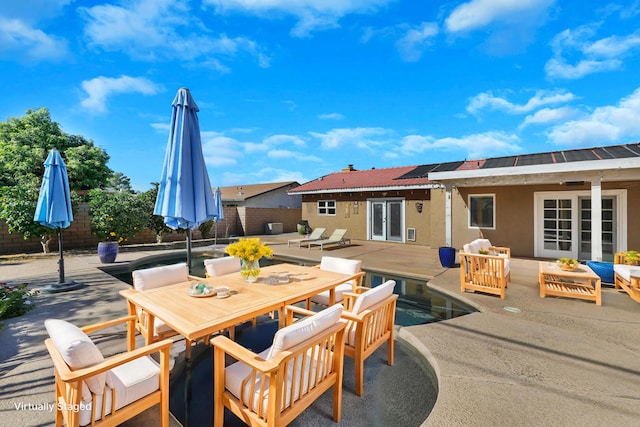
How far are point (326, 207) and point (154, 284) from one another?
13.1 meters

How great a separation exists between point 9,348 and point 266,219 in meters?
15.4

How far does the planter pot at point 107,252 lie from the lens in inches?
321

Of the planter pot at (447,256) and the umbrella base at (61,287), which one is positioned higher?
the planter pot at (447,256)

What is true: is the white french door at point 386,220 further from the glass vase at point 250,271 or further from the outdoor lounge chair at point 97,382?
the outdoor lounge chair at point 97,382

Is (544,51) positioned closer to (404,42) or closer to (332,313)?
(404,42)

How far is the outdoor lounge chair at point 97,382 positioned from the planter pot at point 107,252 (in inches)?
304

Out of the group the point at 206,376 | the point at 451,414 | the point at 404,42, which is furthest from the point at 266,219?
the point at 451,414

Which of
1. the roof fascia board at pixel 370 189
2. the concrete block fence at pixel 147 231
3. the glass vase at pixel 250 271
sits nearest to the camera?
the glass vase at pixel 250 271

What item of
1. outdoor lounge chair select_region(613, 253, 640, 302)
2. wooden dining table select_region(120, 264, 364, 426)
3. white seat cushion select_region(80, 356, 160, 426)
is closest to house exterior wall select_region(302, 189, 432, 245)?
outdoor lounge chair select_region(613, 253, 640, 302)

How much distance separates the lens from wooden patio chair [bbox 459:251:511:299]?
4.88 metres

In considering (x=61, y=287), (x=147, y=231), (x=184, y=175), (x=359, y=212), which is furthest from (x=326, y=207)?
(x=184, y=175)

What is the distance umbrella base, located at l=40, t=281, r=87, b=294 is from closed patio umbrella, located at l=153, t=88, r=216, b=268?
3.18 metres

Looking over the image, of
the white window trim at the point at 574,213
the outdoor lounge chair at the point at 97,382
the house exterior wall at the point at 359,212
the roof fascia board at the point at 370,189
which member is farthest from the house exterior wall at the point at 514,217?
the outdoor lounge chair at the point at 97,382

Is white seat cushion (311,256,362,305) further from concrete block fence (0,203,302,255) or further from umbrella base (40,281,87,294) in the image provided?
concrete block fence (0,203,302,255)
